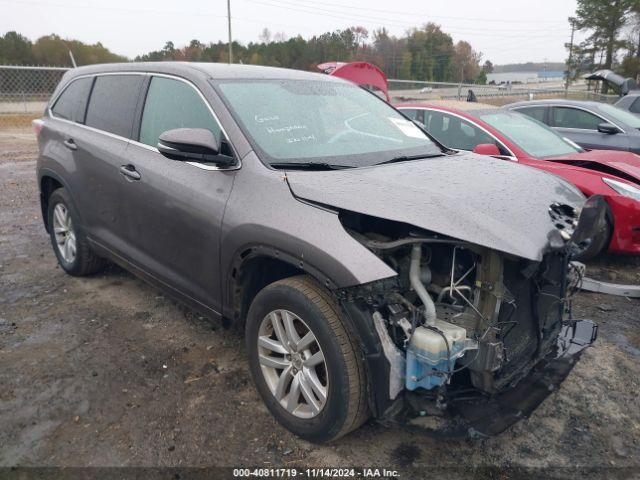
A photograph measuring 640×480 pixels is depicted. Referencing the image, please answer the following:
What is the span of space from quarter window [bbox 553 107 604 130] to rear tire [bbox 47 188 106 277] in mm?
7160

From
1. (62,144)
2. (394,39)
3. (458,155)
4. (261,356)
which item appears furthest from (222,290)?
(394,39)

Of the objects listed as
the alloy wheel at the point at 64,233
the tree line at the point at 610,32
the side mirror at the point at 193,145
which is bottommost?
the alloy wheel at the point at 64,233

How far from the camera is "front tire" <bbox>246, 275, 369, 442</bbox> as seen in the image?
2.35 metres

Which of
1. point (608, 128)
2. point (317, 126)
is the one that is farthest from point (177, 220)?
point (608, 128)

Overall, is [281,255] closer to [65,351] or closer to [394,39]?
[65,351]

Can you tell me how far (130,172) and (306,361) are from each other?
1.83 meters

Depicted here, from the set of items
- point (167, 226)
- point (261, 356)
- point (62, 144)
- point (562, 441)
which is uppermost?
point (62, 144)

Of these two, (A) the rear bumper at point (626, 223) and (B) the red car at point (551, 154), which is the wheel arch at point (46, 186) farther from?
(A) the rear bumper at point (626, 223)

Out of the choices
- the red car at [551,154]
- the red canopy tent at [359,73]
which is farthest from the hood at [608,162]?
the red canopy tent at [359,73]

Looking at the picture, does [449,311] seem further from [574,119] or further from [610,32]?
[610,32]

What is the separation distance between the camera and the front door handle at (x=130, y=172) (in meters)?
3.43

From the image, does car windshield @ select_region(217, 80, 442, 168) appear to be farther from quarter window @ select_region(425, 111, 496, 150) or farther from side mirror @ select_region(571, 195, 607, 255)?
quarter window @ select_region(425, 111, 496, 150)

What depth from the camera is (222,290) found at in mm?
2961

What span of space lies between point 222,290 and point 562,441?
196 centimetres
